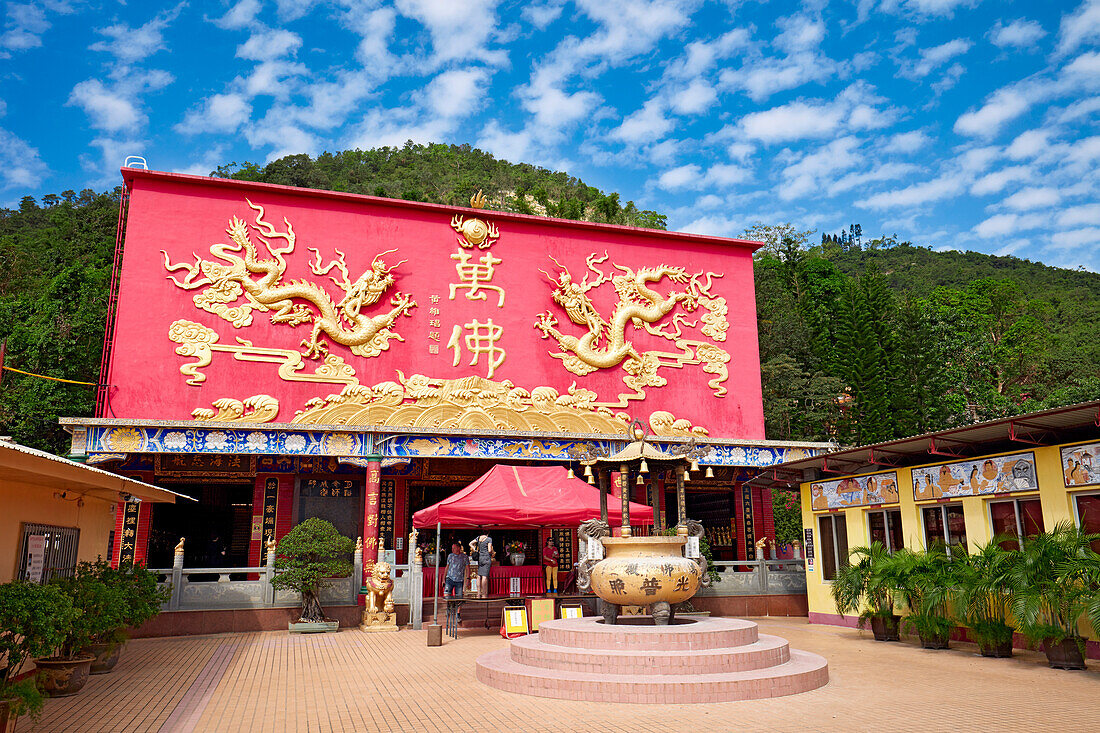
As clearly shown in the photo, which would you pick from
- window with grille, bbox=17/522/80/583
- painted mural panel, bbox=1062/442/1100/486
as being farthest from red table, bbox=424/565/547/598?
painted mural panel, bbox=1062/442/1100/486

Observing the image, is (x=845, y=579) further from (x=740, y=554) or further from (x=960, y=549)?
(x=740, y=554)

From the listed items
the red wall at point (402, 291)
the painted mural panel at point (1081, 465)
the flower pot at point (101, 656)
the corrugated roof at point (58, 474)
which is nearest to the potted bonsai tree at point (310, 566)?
the corrugated roof at point (58, 474)

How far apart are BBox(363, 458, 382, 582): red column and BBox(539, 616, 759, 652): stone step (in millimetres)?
6315

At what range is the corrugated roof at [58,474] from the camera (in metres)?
6.07

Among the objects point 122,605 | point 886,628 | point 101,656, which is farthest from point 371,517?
point 886,628

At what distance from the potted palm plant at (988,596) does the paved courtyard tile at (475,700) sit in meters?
0.25

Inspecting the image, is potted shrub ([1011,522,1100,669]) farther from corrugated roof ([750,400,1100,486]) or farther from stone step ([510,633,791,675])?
stone step ([510,633,791,675])

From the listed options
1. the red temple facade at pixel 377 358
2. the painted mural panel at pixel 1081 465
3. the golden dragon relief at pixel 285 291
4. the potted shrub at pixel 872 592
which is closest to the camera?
the painted mural panel at pixel 1081 465

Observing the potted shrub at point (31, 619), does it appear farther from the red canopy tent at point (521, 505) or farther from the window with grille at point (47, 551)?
the red canopy tent at point (521, 505)

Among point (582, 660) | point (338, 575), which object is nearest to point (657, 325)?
point (338, 575)

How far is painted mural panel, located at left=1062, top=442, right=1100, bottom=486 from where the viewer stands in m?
9.45

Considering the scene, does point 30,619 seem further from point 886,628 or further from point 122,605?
point 886,628

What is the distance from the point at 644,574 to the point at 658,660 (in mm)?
1562

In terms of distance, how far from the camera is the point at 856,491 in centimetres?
1350
